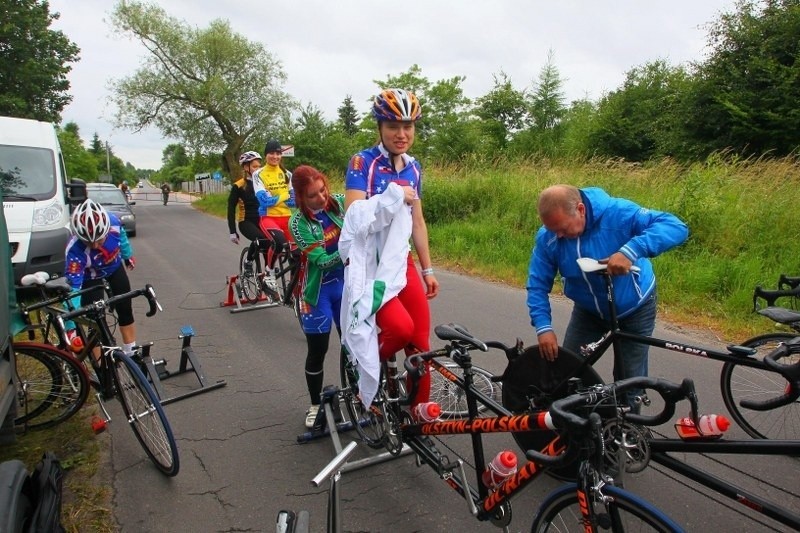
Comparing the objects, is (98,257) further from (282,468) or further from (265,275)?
(265,275)

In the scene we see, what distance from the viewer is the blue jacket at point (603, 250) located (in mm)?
2574

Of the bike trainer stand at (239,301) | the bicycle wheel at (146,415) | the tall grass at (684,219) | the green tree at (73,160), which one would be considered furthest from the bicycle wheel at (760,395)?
the green tree at (73,160)

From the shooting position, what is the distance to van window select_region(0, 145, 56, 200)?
856cm

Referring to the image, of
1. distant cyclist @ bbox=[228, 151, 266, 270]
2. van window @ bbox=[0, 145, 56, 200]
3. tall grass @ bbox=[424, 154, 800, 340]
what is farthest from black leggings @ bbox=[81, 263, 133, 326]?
tall grass @ bbox=[424, 154, 800, 340]

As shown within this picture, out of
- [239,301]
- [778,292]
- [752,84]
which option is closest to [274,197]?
[239,301]

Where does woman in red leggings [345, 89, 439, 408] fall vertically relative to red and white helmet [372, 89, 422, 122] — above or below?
below

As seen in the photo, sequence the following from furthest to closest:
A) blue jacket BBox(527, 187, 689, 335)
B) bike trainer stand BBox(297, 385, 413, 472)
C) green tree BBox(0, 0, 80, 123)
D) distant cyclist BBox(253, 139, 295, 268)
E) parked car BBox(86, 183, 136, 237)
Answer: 1. green tree BBox(0, 0, 80, 123)
2. parked car BBox(86, 183, 136, 237)
3. distant cyclist BBox(253, 139, 295, 268)
4. bike trainer stand BBox(297, 385, 413, 472)
5. blue jacket BBox(527, 187, 689, 335)

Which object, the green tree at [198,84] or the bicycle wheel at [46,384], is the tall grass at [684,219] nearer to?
the bicycle wheel at [46,384]

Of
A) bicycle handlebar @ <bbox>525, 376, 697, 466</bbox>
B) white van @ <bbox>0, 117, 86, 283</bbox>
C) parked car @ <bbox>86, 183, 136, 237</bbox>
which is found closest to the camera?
bicycle handlebar @ <bbox>525, 376, 697, 466</bbox>

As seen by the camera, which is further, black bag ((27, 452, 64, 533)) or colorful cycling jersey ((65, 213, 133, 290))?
colorful cycling jersey ((65, 213, 133, 290))

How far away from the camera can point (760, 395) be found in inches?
143

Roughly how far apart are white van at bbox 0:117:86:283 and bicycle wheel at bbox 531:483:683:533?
803cm

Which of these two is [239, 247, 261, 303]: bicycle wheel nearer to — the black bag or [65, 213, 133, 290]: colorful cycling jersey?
[65, 213, 133, 290]: colorful cycling jersey

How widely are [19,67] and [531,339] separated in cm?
2830
